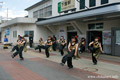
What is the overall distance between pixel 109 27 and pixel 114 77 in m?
7.40

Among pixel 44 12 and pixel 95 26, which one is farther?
pixel 44 12

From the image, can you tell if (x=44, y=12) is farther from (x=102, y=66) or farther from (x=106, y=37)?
(x=102, y=66)

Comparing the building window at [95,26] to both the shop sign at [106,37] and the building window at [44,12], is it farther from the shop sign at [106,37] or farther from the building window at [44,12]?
the building window at [44,12]

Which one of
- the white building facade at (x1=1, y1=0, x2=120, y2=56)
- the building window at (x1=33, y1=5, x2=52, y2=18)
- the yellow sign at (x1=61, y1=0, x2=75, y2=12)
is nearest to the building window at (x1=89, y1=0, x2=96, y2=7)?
the white building facade at (x1=1, y1=0, x2=120, y2=56)

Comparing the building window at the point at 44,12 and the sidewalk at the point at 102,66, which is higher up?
the building window at the point at 44,12

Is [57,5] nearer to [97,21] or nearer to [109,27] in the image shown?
[97,21]

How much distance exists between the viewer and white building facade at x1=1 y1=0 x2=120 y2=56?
10.8 metres

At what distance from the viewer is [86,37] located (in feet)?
49.4

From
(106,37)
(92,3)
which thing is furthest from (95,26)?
(92,3)

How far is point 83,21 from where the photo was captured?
14.5 meters

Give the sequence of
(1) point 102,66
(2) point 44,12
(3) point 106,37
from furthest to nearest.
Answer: (2) point 44,12
(3) point 106,37
(1) point 102,66

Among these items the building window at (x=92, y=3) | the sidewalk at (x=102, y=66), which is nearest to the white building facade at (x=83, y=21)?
the building window at (x=92, y=3)

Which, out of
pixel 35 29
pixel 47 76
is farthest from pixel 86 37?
pixel 47 76

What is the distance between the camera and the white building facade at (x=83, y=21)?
10.8 metres
